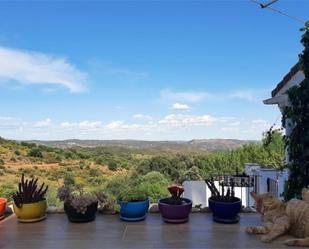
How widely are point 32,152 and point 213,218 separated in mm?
19899

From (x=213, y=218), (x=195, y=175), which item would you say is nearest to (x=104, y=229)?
(x=213, y=218)

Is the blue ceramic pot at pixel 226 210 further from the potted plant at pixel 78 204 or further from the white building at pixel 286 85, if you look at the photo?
the white building at pixel 286 85

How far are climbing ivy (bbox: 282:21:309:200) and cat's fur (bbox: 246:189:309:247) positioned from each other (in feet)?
2.31

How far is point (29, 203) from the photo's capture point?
3.46m

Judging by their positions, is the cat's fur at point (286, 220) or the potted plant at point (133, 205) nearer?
the cat's fur at point (286, 220)

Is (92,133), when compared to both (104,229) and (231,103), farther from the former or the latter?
(104,229)

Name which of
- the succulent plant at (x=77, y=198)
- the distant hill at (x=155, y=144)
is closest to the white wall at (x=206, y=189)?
the succulent plant at (x=77, y=198)

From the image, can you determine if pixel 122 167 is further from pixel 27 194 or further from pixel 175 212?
pixel 175 212

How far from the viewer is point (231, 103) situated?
13.9 metres

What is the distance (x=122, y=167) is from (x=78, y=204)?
17507 mm

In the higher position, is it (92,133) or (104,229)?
(92,133)

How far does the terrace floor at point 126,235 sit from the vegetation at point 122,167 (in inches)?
18.8

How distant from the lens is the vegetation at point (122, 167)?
30.3ft

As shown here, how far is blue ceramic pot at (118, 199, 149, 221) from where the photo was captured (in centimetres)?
346
